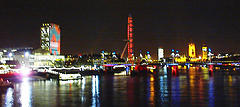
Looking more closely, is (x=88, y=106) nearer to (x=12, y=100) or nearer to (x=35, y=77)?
(x=12, y=100)

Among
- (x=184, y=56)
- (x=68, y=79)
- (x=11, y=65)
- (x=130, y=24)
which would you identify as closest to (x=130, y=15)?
(x=130, y=24)

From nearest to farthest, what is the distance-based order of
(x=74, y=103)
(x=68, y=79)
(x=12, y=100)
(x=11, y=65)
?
(x=74, y=103)
(x=12, y=100)
(x=68, y=79)
(x=11, y=65)

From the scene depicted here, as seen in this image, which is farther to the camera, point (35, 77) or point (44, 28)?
point (44, 28)

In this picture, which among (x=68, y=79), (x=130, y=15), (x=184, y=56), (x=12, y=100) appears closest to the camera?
(x=12, y=100)

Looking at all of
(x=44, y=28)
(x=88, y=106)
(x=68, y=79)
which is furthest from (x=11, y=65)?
(x=88, y=106)

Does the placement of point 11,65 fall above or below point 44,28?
below

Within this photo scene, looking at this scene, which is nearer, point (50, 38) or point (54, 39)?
point (50, 38)

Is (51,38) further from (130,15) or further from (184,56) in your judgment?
(184,56)
